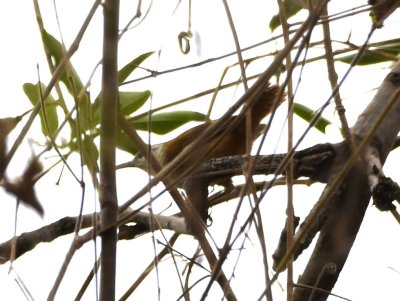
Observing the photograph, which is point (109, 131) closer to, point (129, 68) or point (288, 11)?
point (129, 68)

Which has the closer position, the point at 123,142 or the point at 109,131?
the point at 109,131

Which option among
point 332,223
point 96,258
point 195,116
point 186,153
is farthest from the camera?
point 195,116

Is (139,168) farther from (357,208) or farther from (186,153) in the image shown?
(186,153)

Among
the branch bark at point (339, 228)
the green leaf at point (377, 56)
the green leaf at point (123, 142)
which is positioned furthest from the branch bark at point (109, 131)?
the green leaf at point (377, 56)

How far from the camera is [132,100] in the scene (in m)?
1.13

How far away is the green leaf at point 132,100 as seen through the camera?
3.71 feet

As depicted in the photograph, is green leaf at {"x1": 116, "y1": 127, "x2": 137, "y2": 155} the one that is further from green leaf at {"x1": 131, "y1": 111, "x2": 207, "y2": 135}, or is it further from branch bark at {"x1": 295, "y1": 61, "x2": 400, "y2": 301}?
branch bark at {"x1": 295, "y1": 61, "x2": 400, "y2": 301}

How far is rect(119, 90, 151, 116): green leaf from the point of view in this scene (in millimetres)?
1132

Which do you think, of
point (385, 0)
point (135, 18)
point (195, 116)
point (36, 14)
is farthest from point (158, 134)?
point (385, 0)

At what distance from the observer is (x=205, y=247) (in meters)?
0.68

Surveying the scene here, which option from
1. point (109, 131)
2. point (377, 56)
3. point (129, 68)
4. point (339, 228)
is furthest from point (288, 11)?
point (109, 131)

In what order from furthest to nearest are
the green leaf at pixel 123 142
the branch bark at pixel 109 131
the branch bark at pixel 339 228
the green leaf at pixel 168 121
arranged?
the green leaf at pixel 168 121, the green leaf at pixel 123 142, the branch bark at pixel 339 228, the branch bark at pixel 109 131

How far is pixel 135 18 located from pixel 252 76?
1.01ft

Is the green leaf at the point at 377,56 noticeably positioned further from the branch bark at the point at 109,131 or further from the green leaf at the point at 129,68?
the branch bark at the point at 109,131
